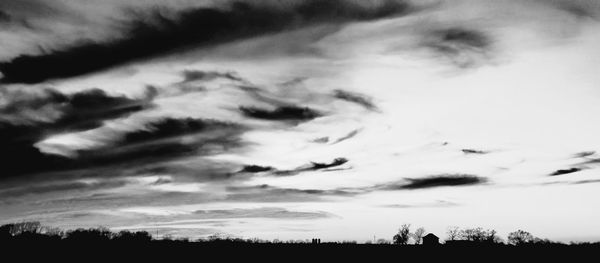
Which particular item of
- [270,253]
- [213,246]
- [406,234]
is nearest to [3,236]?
[213,246]

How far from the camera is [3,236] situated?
61.7 m

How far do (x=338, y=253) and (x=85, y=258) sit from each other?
2989 centimetres

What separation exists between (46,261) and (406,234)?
12738cm

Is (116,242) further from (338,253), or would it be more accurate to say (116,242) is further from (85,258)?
(338,253)

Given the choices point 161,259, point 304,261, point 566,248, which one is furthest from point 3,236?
point 566,248

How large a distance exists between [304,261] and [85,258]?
2486 centimetres

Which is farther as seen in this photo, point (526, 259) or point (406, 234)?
point (406, 234)

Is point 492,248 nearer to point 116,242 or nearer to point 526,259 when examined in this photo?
point 526,259

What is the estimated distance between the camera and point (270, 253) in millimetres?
61750

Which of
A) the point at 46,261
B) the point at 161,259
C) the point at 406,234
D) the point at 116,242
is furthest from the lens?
the point at 406,234

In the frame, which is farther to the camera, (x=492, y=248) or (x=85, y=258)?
(x=492, y=248)

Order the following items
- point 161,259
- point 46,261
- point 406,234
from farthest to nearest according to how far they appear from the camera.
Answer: point 406,234 → point 161,259 → point 46,261

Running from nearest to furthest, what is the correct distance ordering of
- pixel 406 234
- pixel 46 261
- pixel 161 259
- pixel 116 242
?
pixel 46 261
pixel 161 259
pixel 116 242
pixel 406 234

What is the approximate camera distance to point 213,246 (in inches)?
2452
